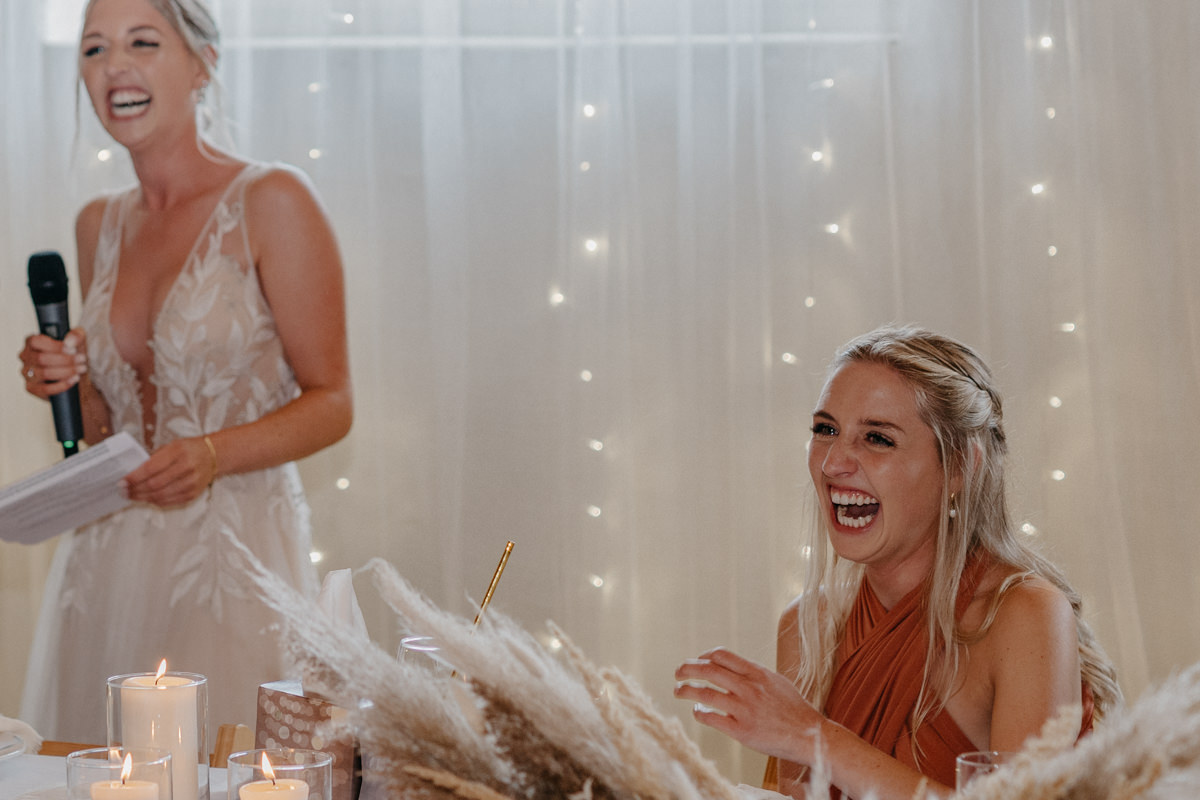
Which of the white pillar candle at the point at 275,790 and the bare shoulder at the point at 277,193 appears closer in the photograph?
the white pillar candle at the point at 275,790

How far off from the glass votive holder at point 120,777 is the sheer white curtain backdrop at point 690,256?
1.85m

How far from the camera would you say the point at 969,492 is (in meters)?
1.50

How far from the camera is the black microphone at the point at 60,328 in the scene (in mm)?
1938

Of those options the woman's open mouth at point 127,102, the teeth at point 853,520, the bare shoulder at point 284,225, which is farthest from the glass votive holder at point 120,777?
the woman's open mouth at point 127,102

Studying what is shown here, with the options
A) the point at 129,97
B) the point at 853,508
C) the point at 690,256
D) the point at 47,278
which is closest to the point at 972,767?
the point at 853,508

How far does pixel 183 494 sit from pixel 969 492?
3.98ft

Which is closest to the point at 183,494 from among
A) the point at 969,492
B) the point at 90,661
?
the point at 90,661

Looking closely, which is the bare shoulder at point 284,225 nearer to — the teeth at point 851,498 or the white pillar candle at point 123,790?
the teeth at point 851,498

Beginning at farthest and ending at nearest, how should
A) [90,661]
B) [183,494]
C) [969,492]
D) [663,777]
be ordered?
[90,661] → [183,494] → [969,492] → [663,777]

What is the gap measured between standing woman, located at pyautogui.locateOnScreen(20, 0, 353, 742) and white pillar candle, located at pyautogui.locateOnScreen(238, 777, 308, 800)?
1206 mm

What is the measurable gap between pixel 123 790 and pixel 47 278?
142 centimetres

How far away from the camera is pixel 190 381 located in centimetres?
198

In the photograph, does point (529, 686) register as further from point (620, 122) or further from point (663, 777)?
point (620, 122)

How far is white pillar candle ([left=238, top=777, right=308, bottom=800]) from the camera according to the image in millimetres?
739
